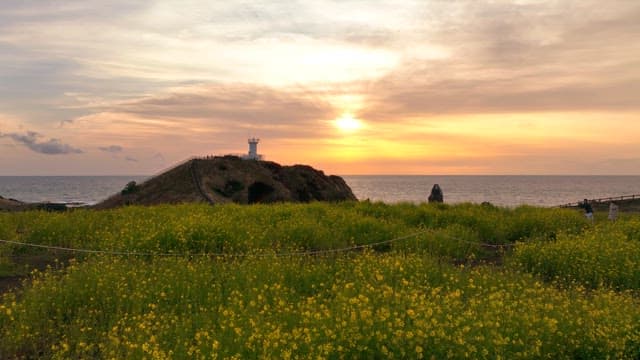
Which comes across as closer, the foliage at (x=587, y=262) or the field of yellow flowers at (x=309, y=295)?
the field of yellow flowers at (x=309, y=295)

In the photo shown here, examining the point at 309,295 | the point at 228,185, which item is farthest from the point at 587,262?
the point at 228,185

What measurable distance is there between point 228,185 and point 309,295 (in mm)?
24306

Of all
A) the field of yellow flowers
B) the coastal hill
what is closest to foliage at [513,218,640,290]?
the field of yellow flowers

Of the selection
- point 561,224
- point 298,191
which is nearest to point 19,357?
point 561,224

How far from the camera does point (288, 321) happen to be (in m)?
7.16

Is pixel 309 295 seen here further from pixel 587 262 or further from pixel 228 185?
pixel 228 185

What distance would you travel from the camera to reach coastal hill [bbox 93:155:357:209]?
31.7 m

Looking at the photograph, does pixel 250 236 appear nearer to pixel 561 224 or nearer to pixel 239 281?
pixel 239 281

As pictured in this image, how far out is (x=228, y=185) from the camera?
33250 millimetres

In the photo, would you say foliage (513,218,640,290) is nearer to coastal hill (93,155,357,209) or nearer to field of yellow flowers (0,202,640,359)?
field of yellow flowers (0,202,640,359)

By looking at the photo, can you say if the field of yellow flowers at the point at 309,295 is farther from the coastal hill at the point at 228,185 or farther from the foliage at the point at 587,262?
the coastal hill at the point at 228,185

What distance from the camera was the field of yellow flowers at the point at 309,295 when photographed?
6293mm

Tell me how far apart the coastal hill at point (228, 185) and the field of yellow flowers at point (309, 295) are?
12973mm

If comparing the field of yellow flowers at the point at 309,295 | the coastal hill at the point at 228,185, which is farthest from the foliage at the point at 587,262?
the coastal hill at the point at 228,185
